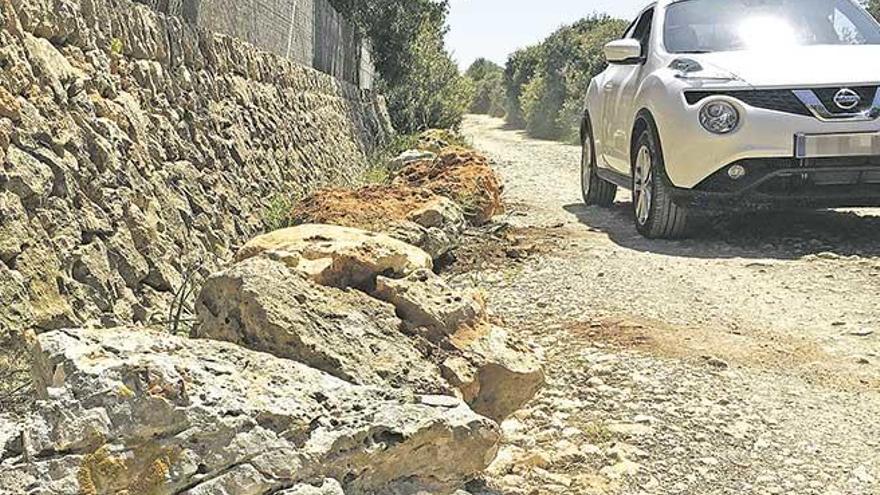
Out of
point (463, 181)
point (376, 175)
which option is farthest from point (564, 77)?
point (463, 181)

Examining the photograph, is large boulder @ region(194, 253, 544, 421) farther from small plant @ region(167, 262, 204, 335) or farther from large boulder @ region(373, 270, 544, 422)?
small plant @ region(167, 262, 204, 335)

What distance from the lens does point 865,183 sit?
6.68 metres

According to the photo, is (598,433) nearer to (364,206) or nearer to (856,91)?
(364,206)

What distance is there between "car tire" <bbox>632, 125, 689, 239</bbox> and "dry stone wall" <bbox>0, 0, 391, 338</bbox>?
2.75m

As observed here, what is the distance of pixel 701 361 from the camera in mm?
4117

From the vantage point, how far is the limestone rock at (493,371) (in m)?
2.97

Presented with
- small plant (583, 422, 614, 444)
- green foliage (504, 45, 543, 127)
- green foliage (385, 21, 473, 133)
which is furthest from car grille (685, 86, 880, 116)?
green foliage (504, 45, 543, 127)

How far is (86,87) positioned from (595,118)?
6036 mm

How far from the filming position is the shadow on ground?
6.69 meters

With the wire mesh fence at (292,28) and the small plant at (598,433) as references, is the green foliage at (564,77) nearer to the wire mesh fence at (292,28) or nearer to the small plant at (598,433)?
the wire mesh fence at (292,28)

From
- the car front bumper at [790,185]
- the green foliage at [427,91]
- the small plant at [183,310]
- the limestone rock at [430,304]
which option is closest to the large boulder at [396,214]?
the small plant at [183,310]

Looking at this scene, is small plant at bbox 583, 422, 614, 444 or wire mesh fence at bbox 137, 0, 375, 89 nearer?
small plant at bbox 583, 422, 614, 444

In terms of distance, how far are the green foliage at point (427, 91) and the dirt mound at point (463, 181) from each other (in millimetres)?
11347

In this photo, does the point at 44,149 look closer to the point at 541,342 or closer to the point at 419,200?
the point at 541,342
